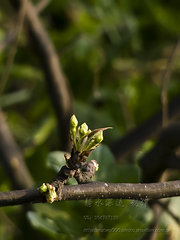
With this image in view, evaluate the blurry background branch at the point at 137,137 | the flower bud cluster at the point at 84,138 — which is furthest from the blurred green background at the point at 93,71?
the flower bud cluster at the point at 84,138

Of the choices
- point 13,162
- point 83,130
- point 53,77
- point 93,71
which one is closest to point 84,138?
point 83,130

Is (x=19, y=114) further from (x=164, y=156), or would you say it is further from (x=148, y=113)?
(x=164, y=156)

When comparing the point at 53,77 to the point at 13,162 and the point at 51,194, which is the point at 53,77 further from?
the point at 51,194

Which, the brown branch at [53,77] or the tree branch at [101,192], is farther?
the brown branch at [53,77]

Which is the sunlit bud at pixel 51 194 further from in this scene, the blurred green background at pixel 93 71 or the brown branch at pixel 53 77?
the brown branch at pixel 53 77

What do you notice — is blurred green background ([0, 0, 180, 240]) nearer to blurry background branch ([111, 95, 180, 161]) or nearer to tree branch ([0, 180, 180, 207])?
blurry background branch ([111, 95, 180, 161])

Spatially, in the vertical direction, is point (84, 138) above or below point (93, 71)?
below
